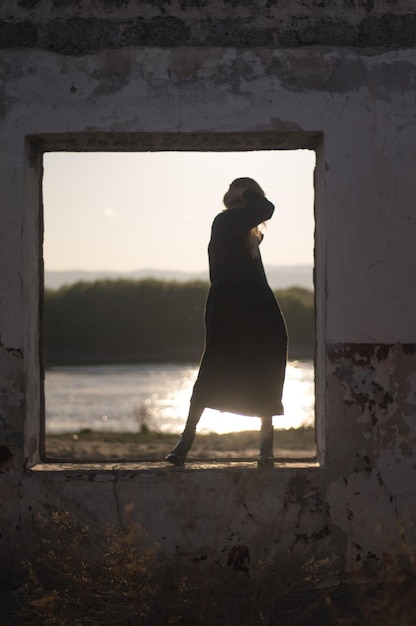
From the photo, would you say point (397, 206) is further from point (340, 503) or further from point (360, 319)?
point (340, 503)

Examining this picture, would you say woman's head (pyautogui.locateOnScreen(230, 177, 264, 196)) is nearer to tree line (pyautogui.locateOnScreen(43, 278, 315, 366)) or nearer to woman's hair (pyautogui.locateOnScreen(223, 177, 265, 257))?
woman's hair (pyautogui.locateOnScreen(223, 177, 265, 257))

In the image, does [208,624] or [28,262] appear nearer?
[208,624]

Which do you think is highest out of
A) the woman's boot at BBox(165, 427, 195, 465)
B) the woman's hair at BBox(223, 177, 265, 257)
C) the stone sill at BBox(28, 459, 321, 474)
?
the woman's hair at BBox(223, 177, 265, 257)

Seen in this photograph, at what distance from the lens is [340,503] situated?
13.0 feet

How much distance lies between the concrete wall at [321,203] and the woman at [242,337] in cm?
26

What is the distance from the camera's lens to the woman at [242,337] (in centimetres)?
412

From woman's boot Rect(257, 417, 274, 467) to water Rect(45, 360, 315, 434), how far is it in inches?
312

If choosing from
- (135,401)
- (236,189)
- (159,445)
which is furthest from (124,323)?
(236,189)

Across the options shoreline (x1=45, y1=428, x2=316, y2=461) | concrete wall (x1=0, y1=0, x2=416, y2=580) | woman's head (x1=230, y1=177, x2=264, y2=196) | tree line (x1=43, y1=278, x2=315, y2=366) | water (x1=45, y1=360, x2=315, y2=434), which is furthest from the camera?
tree line (x1=43, y1=278, x2=315, y2=366)

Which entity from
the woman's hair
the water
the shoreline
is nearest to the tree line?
the water

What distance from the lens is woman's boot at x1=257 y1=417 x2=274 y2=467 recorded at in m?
4.00

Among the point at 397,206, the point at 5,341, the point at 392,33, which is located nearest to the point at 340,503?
the point at 397,206

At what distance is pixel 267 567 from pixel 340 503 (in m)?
0.45

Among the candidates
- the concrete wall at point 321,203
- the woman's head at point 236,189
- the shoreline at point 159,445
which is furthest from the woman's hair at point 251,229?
the shoreline at point 159,445
